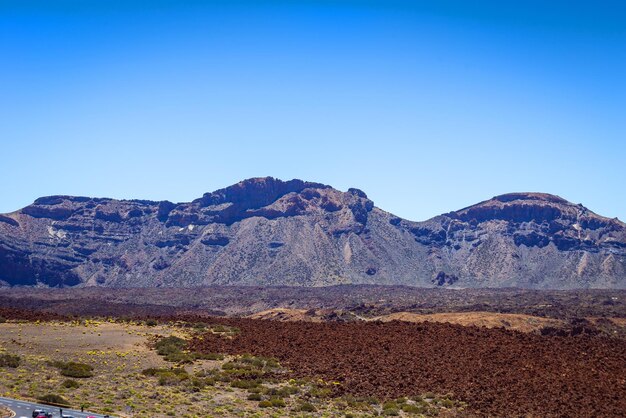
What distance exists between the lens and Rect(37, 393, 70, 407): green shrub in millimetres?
34312

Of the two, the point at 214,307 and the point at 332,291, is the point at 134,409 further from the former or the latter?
the point at 332,291

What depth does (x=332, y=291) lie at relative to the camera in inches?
7382

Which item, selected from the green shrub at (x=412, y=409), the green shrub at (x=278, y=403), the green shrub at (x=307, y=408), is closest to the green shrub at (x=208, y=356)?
the green shrub at (x=278, y=403)

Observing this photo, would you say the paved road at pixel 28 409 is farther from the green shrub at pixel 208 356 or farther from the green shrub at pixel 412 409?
the green shrub at pixel 208 356

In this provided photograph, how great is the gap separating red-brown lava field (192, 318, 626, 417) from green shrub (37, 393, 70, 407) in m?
15.9

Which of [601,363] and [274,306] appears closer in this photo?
[601,363]

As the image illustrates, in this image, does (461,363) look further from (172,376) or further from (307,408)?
(172,376)

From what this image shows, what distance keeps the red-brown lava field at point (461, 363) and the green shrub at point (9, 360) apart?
1353cm

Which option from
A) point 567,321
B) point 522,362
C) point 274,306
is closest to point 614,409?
point 522,362

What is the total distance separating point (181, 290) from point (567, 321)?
123565 mm

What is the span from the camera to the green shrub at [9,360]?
1674 inches

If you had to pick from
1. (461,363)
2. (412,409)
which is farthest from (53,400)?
(461,363)

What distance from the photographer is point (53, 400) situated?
113 feet

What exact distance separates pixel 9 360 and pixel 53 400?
10.4 meters
